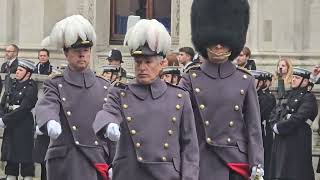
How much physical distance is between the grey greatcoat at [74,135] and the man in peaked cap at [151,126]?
33.2 inches

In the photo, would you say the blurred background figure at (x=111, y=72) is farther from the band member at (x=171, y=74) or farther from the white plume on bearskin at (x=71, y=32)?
the white plume on bearskin at (x=71, y=32)

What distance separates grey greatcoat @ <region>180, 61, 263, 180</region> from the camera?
709cm

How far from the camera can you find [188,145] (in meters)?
6.65

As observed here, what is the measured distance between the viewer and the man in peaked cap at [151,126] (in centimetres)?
662

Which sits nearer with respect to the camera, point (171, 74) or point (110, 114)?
point (110, 114)

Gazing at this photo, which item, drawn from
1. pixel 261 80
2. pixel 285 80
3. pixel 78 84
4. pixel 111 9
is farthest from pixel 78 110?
pixel 111 9

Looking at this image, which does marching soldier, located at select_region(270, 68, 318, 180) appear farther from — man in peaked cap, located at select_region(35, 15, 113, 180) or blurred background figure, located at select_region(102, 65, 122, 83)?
man in peaked cap, located at select_region(35, 15, 113, 180)

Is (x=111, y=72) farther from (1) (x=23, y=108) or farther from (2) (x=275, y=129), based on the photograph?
(2) (x=275, y=129)

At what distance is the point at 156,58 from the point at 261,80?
5.37 m

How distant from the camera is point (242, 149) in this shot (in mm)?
7117

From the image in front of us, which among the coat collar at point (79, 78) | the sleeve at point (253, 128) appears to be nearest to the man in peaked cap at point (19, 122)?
the coat collar at point (79, 78)

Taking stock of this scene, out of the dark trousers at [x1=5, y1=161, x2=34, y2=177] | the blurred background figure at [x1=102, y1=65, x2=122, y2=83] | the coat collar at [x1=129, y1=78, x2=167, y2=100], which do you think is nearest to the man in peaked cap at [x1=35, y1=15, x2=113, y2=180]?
the coat collar at [x1=129, y1=78, x2=167, y2=100]

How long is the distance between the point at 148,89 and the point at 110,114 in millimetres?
355

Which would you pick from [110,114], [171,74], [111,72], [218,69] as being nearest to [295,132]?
[171,74]
